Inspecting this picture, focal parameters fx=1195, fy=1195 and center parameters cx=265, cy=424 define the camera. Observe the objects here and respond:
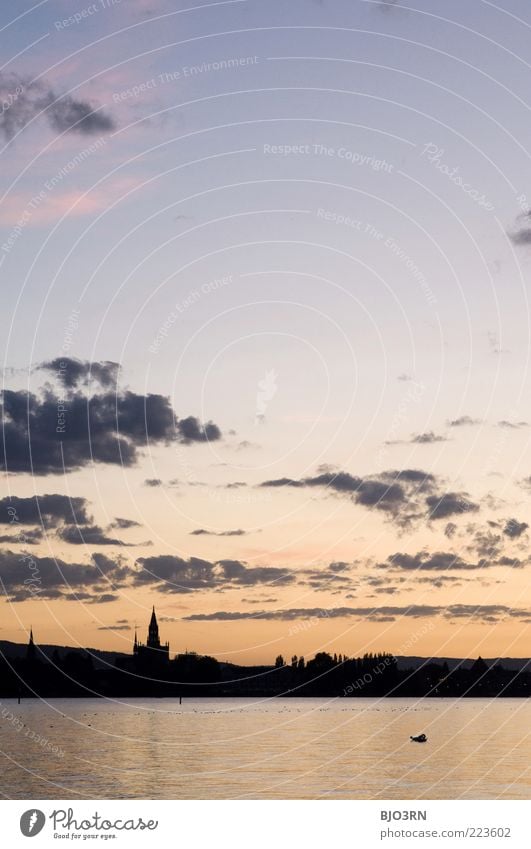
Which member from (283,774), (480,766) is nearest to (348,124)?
(283,774)

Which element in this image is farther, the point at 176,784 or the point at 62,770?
the point at 62,770

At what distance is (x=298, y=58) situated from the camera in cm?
6969

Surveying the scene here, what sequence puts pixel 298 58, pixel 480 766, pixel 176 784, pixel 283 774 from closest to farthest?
1. pixel 298 58
2. pixel 176 784
3. pixel 283 774
4. pixel 480 766
